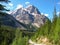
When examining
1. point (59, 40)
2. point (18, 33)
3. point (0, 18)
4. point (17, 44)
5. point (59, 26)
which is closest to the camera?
point (17, 44)

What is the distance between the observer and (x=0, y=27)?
1788 cm

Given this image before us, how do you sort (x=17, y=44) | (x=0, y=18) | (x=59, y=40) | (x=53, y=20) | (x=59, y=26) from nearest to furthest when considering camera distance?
(x=17, y=44) → (x=0, y=18) → (x=59, y=40) → (x=59, y=26) → (x=53, y=20)

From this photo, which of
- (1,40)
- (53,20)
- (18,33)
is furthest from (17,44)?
(53,20)

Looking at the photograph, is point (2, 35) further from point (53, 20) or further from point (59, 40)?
point (53, 20)

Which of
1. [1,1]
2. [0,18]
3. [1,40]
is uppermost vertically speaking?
[1,1]

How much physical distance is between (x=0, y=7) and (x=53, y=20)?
7059 cm

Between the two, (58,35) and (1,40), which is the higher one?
(1,40)

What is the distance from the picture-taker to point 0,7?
54.7 feet

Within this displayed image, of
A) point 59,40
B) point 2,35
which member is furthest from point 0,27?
point 59,40

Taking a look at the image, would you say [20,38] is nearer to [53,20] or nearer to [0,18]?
[0,18]

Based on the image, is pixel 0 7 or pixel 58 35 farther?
pixel 58 35

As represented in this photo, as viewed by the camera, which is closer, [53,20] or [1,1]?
[1,1]

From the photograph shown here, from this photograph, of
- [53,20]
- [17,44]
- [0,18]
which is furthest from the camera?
[53,20]

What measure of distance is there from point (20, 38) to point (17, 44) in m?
0.46
